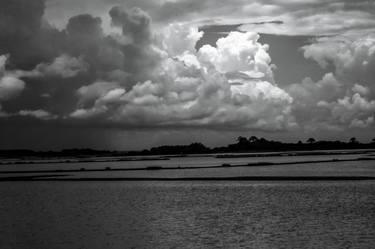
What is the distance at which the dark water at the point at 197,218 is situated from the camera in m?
25.3

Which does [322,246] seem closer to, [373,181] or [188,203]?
[188,203]

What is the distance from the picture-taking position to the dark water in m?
25.3

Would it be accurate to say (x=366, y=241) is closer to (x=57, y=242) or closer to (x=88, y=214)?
(x=57, y=242)

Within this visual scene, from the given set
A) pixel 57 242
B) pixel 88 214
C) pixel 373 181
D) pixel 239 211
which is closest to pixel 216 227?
pixel 239 211

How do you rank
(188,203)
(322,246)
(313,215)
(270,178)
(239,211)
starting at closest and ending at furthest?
(322,246), (313,215), (239,211), (188,203), (270,178)

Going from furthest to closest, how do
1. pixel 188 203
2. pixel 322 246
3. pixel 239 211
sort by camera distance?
pixel 188 203, pixel 239 211, pixel 322 246

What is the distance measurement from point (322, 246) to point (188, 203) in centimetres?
1960

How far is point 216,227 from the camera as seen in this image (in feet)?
95.6

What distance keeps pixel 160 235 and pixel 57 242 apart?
216 inches

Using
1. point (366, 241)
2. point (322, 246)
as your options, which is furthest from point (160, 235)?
point (366, 241)

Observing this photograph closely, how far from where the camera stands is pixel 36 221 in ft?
111

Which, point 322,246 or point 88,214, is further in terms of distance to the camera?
point 88,214

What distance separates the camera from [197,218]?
33.1 m

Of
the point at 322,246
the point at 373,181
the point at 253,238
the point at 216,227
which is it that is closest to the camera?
the point at 322,246
